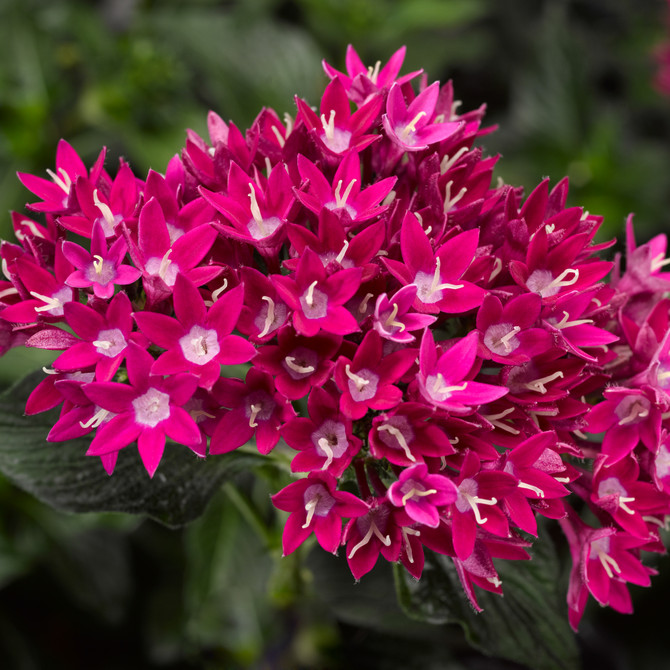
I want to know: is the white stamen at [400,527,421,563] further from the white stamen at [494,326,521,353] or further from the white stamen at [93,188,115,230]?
the white stamen at [93,188,115,230]

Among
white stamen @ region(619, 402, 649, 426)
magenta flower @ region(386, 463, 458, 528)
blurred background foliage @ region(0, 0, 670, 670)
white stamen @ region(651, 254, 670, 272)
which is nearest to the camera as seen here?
magenta flower @ region(386, 463, 458, 528)

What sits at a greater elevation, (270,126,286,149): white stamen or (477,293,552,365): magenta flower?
(270,126,286,149): white stamen

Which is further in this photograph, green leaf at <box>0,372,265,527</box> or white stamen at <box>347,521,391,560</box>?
green leaf at <box>0,372,265,527</box>

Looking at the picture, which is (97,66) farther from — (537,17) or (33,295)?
(537,17)

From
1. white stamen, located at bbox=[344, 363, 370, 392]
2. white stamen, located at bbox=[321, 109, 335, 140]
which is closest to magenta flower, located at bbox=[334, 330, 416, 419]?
white stamen, located at bbox=[344, 363, 370, 392]

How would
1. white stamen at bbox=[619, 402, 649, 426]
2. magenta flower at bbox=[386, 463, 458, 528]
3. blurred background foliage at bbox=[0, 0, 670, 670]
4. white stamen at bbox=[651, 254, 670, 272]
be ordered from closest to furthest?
magenta flower at bbox=[386, 463, 458, 528] → white stamen at bbox=[619, 402, 649, 426] → white stamen at bbox=[651, 254, 670, 272] → blurred background foliage at bbox=[0, 0, 670, 670]

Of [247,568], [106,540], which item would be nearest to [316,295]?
[247,568]

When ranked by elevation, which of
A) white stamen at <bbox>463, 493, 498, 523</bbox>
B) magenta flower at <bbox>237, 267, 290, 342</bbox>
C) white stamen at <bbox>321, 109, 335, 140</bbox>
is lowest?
white stamen at <bbox>463, 493, 498, 523</bbox>
